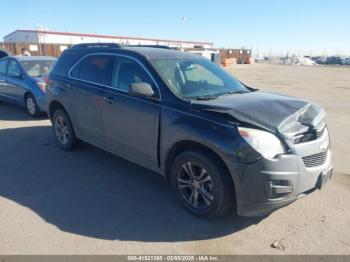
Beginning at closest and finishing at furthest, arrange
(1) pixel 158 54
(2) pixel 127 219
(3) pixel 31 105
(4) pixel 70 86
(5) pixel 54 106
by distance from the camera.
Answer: (2) pixel 127 219, (1) pixel 158 54, (4) pixel 70 86, (5) pixel 54 106, (3) pixel 31 105

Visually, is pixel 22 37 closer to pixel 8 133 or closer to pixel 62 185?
pixel 8 133

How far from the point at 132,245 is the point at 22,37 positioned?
5359 cm

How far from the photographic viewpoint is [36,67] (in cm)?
897

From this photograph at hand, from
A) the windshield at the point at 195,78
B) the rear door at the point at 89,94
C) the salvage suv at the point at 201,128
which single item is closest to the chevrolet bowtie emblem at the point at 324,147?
the salvage suv at the point at 201,128

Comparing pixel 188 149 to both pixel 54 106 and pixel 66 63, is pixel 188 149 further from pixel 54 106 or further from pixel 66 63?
pixel 54 106

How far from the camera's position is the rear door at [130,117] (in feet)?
13.0

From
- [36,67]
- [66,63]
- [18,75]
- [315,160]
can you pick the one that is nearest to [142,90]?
[315,160]

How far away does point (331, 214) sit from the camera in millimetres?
3709

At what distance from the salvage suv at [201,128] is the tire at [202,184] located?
0.4 inches

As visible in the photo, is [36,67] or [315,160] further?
[36,67]

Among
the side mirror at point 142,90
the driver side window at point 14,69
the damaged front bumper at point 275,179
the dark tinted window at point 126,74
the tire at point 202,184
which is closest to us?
the damaged front bumper at point 275,179

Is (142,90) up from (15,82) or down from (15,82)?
up

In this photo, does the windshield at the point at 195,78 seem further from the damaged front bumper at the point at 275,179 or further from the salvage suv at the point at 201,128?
the damaged front bumper at the point at 275,179

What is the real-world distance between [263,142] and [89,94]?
9.61 feet
